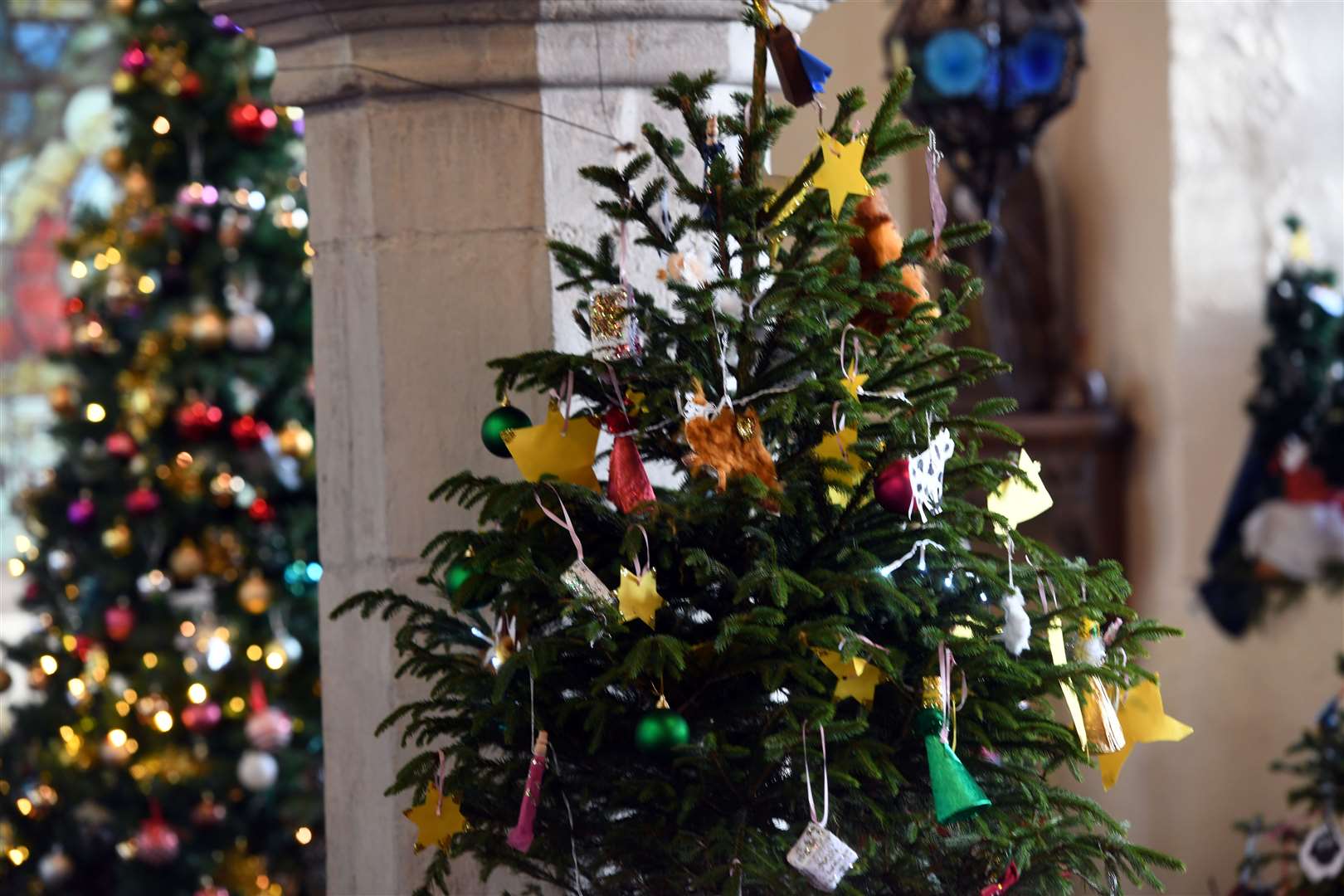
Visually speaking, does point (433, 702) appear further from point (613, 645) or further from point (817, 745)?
point (817, 745)

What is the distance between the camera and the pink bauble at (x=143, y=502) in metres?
3.36

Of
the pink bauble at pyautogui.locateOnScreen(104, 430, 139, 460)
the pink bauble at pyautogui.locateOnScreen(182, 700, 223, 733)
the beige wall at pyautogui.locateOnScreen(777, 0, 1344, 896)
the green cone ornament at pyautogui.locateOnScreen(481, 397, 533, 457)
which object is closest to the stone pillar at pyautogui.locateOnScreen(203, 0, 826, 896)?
the green cone ornament at pyautogui.locateOnScreen(481, 397, 533, 457)

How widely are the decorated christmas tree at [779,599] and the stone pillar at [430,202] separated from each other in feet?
1.14

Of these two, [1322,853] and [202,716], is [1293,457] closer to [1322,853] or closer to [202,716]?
[1322,853]

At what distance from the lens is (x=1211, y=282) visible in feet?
13.2

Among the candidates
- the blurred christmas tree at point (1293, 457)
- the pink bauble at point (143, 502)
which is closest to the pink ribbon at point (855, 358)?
the pink bauble at point (143, 502)

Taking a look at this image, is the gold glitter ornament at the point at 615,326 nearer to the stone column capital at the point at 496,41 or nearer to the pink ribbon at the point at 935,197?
the pink ribbon at the point at 935,197

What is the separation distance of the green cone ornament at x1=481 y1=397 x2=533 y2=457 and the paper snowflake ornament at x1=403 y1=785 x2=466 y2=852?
12.2 inches

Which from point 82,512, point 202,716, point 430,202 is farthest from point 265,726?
point 430,202

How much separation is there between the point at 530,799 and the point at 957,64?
124 cm

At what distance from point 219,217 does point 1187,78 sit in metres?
2.17

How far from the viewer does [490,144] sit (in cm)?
187

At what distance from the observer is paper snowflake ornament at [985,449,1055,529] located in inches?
58.6

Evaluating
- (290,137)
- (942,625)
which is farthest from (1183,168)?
(942,625)
